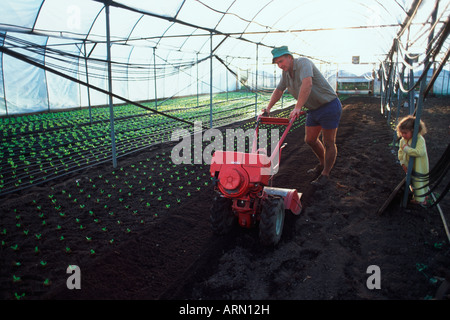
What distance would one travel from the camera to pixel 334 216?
3.48 meters

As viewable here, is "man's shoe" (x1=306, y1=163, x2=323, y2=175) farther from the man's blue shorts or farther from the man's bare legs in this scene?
the man's blue shorts

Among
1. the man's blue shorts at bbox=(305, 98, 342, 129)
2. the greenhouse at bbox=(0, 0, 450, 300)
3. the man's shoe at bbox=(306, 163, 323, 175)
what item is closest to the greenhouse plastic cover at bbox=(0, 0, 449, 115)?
the greenhouse at bbox=(0, 0, 450, 300)

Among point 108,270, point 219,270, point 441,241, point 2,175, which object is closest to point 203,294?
point 219,270

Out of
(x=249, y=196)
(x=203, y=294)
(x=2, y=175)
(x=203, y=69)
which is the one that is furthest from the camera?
(x=203, y=69)

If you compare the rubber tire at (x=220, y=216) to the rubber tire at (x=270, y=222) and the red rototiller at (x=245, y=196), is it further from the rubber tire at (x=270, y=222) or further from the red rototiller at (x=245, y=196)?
the rubber tire at (x=270, y=222)

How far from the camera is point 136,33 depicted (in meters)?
11.3

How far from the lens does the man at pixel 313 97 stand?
3561mm

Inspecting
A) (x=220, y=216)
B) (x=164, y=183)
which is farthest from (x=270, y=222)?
(x=164, y=183)

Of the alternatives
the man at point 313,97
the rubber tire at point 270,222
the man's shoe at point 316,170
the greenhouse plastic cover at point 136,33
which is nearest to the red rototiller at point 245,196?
the rubber tire at point 270,222

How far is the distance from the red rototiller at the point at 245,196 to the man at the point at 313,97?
0.85 m

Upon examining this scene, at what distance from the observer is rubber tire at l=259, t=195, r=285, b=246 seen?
276cm

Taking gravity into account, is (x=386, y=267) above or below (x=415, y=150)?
below
